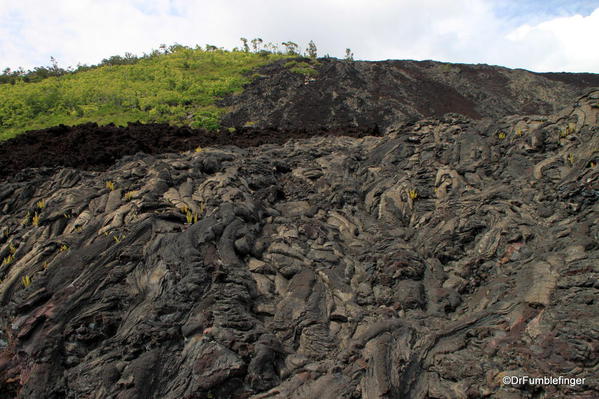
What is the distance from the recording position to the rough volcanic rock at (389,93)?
26.8 metres

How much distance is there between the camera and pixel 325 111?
89.1 feet

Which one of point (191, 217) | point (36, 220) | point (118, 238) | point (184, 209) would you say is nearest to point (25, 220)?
point (36, 220)

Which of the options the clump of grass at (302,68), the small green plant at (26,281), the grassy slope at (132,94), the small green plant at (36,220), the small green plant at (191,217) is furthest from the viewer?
the clump of grass at (302,68)

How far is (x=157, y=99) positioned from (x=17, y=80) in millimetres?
16618

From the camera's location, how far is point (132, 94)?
28.3 meters

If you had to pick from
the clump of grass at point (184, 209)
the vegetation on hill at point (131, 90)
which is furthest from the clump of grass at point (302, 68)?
the clump of grass at point (184, 209)

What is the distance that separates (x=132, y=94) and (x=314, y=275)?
24674 mm

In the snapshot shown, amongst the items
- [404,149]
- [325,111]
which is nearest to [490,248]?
[404,149]

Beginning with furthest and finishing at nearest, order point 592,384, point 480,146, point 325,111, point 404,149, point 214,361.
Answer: point 325,111, point 404,149, point 480,146, point 214,361, point 592,384

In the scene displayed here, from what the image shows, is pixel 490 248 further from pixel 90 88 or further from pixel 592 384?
pixel 90 88

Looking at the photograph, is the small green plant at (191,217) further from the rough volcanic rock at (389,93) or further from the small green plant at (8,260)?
the rough volcanic rock at (389,93)

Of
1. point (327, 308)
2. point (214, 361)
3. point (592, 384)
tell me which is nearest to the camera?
point (592, 384)

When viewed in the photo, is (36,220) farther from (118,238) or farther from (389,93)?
(389,93)

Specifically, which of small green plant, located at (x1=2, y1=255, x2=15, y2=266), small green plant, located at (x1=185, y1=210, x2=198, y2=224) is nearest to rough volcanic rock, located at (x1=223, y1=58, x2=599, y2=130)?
small green plant, located at (x1=185, y1=210, x2=198, y2=224)
